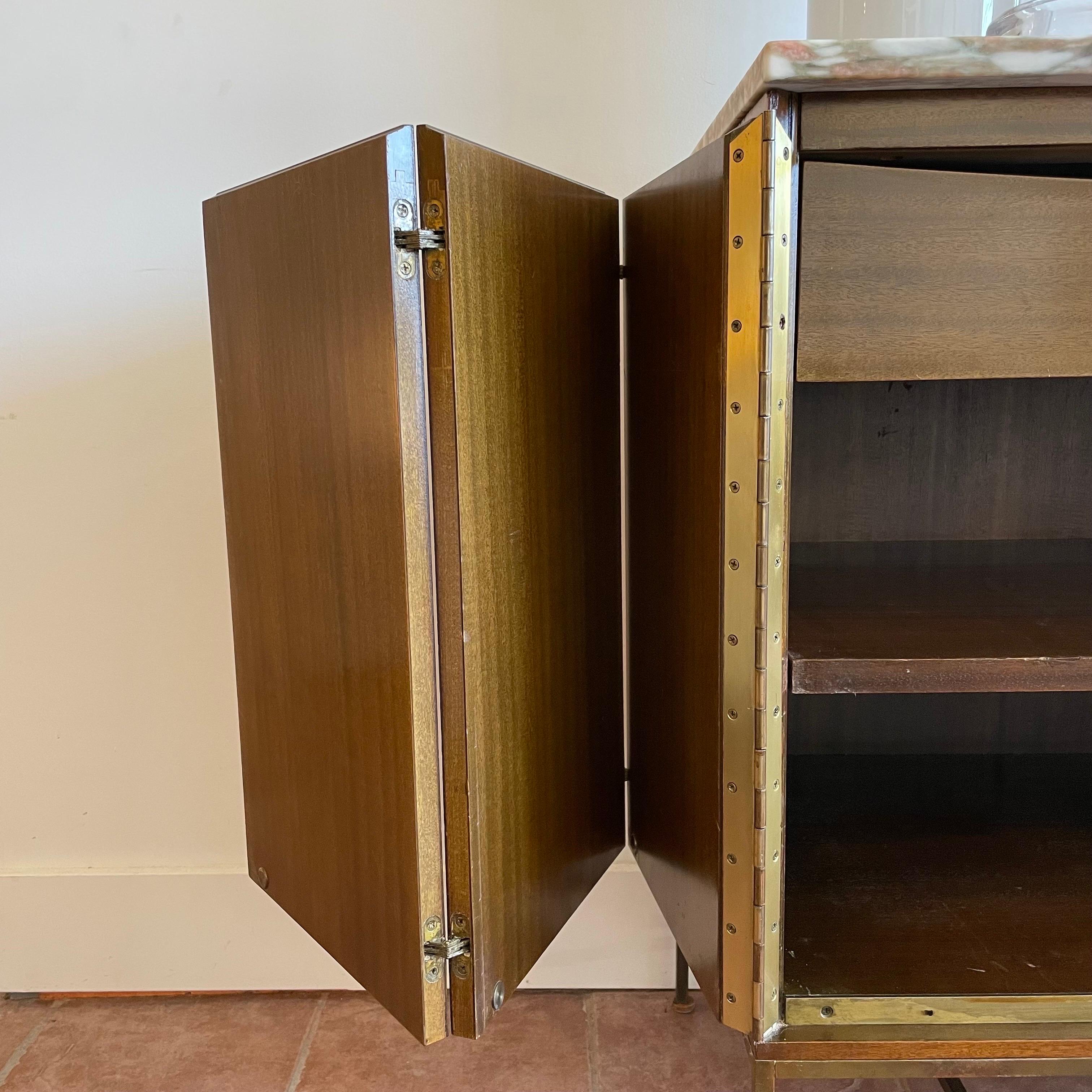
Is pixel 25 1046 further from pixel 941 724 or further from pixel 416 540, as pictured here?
pixel 941 724

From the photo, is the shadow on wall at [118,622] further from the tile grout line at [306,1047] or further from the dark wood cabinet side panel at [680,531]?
the dark wood cabinet side panel at [680,531]

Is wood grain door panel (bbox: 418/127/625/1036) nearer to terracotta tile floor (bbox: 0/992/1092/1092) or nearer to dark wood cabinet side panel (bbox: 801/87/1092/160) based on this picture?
dark wood cabinet side panel (bbox: 801/87/1092/160)

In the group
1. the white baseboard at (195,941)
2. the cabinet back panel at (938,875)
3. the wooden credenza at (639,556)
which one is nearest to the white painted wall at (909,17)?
the wooden credenza at (639,556)

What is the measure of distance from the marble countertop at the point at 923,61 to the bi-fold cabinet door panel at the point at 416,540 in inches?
8.3

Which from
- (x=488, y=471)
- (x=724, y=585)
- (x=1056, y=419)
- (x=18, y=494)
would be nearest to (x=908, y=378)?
(x=724, y=585)

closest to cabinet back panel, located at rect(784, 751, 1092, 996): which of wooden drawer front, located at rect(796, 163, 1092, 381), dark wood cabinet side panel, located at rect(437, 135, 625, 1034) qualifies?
dark wood cabinet side panel, located at rect(437, 135, 625, 1034)

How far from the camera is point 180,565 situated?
1278mm

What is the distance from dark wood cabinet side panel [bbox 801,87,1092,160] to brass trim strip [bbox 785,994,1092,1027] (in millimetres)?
646

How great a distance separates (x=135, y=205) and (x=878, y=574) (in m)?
1.02

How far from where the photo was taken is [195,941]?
1.36m

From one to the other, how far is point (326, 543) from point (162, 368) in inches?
25.9

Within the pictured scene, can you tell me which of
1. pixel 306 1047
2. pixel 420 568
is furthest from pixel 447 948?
pixel 306 1047

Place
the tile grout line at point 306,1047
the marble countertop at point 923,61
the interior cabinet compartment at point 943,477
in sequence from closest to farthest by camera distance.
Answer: the marble countertop at point 923,61
the interior cabinet compartment at point 943,477
the tile grout line at point 306,1047

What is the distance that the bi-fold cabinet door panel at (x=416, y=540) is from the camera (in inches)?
25.0
